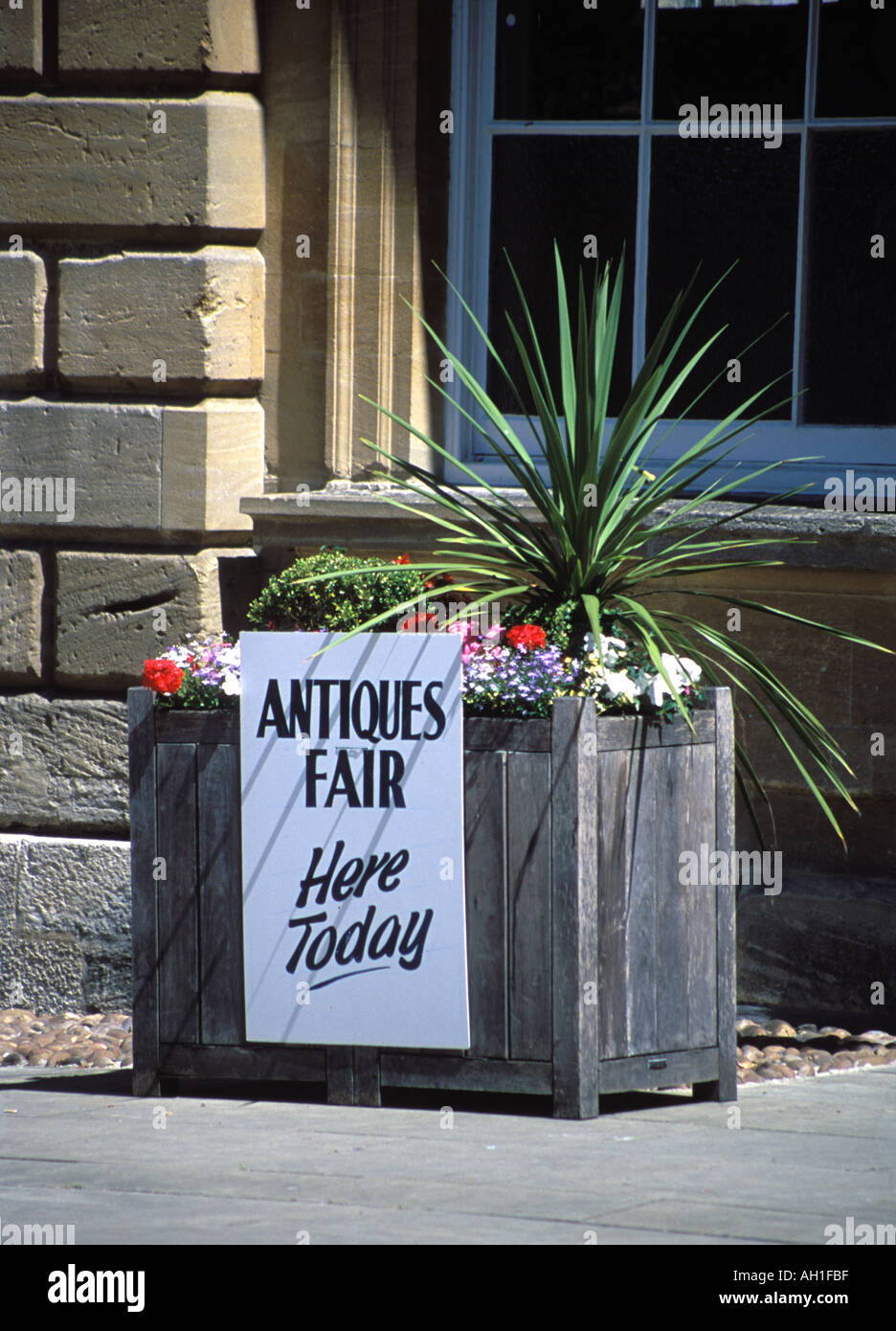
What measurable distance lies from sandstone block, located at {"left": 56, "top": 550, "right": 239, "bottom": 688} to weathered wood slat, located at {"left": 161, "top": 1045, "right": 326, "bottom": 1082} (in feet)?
5.88

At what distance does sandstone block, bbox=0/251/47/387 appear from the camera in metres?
6.27

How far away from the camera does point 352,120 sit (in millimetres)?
6238

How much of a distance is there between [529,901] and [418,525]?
199cm

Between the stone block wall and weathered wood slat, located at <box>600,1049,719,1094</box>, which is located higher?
the stone block wall

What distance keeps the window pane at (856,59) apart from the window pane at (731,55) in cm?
8

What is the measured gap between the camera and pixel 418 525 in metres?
6.16
